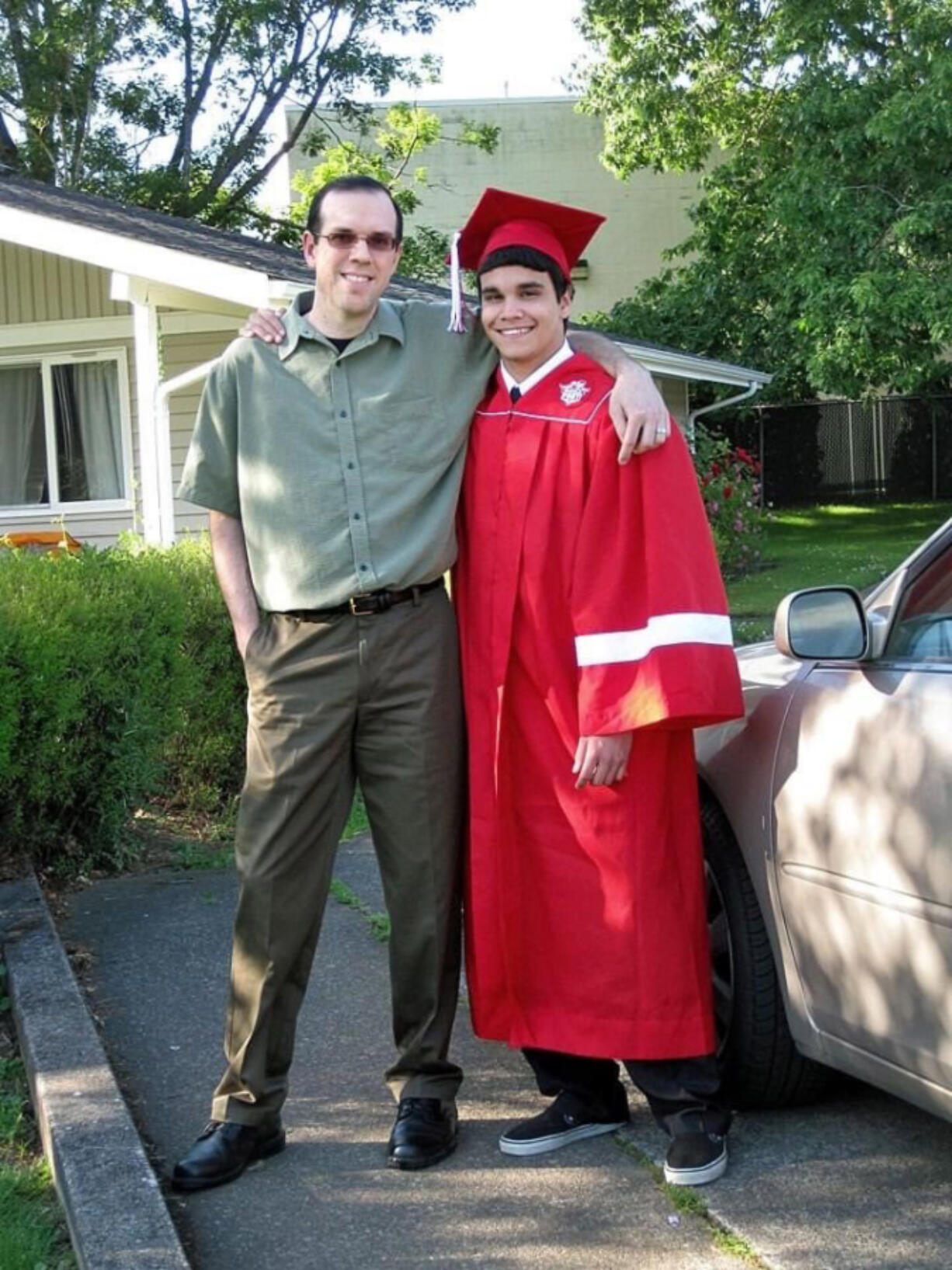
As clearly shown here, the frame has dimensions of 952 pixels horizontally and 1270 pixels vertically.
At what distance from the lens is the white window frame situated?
1494 cm

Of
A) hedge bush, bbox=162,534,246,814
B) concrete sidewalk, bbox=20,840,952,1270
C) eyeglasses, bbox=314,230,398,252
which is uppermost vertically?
eyeglasses, bbox=314,230,398,252

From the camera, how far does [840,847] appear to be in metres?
3.35

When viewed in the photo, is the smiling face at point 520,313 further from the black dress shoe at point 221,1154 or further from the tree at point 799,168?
the tree at point 799,168

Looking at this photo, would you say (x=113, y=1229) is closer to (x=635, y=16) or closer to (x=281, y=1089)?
(x=281, y=1089)

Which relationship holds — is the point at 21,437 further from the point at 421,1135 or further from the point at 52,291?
the point at 421,1135

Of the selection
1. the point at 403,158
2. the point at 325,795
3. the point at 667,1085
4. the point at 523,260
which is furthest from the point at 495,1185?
the point at 403,158

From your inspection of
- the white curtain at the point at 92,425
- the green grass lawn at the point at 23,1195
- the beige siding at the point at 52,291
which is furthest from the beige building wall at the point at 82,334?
the green grass lawn at the point at 23,1195

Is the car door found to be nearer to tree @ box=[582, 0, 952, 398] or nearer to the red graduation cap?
the red graduation cap

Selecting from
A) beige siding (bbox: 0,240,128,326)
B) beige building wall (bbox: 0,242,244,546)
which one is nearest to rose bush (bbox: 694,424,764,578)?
beige building wall (bbox: 0,242,244,546)

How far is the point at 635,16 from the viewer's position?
86.4ft

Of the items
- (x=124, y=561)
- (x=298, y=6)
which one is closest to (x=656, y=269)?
(x=298, y=6)

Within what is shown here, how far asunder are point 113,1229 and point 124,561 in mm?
4150

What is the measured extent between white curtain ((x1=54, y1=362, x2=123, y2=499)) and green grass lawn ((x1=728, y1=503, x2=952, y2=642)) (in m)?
5.82

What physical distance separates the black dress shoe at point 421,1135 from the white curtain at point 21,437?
12380mm
